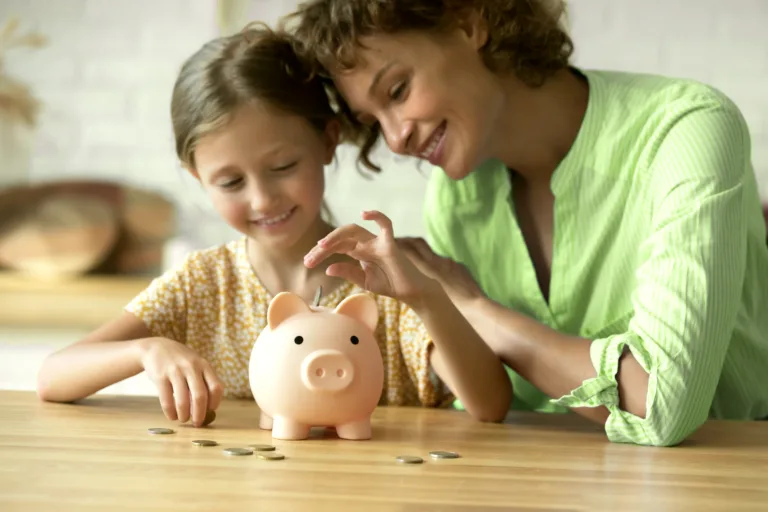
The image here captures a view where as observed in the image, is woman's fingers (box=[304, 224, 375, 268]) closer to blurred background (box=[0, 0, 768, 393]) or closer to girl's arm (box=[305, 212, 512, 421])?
girl's arm (box=[305, 212, 512, 421])

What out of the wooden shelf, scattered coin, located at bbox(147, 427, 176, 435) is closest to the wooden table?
scattered coin, located at bbox(147, 427, 176, 435)

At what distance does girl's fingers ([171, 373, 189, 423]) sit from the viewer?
1.13 m

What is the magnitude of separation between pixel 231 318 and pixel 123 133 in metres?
2.17

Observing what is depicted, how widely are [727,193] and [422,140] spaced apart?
415 millimetres

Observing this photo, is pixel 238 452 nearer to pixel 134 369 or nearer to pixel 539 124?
pixel 134 369

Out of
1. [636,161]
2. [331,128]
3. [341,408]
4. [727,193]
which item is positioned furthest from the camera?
[331,128]

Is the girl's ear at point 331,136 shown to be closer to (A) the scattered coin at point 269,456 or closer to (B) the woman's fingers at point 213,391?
(B) the woman's fingers at point 213,391

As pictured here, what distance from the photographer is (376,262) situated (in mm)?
1154

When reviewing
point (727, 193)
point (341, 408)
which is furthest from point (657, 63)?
point (341, 408)

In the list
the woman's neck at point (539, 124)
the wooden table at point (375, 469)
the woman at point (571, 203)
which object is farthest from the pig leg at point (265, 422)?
the woman's neck at point (539, 124)

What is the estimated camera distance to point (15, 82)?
11.8 ft

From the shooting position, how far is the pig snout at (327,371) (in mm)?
1021

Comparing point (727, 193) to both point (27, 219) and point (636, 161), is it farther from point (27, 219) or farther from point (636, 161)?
point (27, 219)

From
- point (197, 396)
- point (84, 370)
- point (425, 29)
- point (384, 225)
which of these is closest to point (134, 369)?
point (84, 370)
